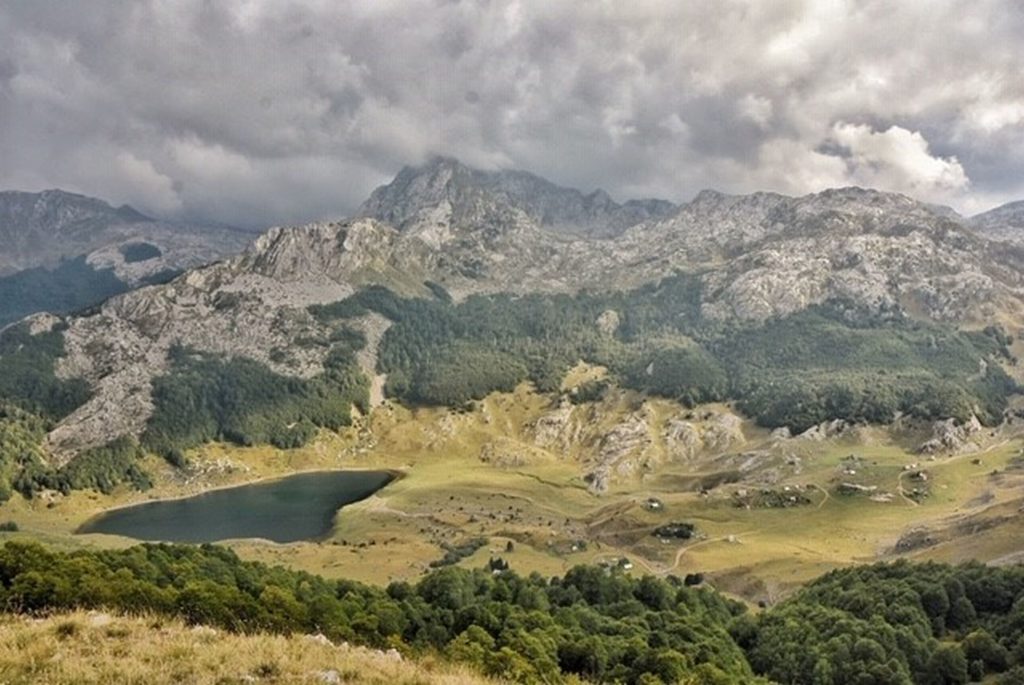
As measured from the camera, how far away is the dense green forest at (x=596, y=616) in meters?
40.8

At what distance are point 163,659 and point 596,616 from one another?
55.2 metres

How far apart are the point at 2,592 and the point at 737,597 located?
11285cm

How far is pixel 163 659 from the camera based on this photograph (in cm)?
1789

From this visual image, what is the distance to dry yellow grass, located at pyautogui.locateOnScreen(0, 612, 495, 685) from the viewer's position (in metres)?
16.4

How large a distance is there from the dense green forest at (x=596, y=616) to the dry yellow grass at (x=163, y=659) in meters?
8.62

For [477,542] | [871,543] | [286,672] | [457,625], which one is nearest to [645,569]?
[477,542]

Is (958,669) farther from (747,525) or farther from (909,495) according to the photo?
(909,495)

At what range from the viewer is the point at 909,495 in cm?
18812

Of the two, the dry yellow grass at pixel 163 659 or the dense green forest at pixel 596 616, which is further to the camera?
the dense green forest at pixel 596 616

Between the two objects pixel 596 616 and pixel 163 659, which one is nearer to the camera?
pixel 163 659

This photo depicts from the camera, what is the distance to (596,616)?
67438 millimetres

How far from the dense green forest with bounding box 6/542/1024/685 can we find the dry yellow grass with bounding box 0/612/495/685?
8.62 metres

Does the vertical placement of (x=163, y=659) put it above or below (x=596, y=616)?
above

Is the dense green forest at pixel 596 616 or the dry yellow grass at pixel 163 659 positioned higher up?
the dry yellow grass at pixel 163 659
